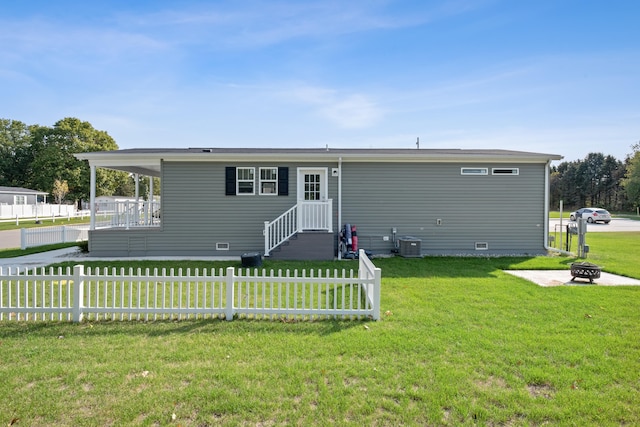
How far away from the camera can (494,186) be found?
1165cm

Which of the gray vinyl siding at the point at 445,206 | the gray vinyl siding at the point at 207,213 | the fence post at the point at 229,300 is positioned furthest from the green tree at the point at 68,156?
the fence post at the point at 229,300

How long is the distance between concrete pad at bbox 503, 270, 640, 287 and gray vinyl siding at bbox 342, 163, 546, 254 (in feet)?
9.82

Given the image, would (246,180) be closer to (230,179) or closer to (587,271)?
(230,179)

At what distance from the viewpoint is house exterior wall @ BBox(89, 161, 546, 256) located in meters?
11.4

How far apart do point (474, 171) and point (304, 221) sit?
6.16 m

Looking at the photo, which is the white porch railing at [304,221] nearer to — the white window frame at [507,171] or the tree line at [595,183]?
the white window frame at [507,171]

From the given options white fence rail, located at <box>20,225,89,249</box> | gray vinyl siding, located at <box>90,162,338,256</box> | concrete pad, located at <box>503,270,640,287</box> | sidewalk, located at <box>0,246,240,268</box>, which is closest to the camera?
concrete pad, located at <box>503,270,640,287</box>

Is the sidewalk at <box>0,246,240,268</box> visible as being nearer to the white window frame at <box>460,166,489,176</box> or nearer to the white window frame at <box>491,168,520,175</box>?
the white window frame at <box>460,166,489,176</box>

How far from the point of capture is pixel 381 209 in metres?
11.6

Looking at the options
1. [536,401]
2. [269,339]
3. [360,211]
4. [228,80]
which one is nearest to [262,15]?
[228,80]

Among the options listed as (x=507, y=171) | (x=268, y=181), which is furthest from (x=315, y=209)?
(x=507, y=171)

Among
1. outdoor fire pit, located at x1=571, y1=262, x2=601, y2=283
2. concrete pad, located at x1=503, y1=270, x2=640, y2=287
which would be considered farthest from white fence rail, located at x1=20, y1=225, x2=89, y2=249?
outdoor fire pit, located at x1=571, y1=262, x2=601, y2=283

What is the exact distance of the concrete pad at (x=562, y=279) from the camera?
7.31 metres

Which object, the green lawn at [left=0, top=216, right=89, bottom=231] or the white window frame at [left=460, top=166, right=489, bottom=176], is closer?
the white window frame at [left=460, top=166, right=489, bottom=176]
